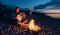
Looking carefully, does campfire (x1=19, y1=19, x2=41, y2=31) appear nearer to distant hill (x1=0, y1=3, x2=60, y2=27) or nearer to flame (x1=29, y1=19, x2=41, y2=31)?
flame (x1=29, y1=19, x2=41, y2=31)

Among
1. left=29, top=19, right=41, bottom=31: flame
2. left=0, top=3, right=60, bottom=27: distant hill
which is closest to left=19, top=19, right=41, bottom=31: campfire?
left=29, top=19, right=41, bottom=31: flame

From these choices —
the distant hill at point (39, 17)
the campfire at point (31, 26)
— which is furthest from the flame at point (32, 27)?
the distant hill at point (39, 17)

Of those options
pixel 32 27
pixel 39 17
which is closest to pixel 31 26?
pixel 32 27

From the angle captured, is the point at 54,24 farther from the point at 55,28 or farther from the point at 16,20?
the point at 16,20

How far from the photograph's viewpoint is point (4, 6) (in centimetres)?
320

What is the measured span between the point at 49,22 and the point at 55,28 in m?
0.13

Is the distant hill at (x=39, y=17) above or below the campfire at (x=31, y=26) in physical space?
above

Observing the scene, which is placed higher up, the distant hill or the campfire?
the distant hill

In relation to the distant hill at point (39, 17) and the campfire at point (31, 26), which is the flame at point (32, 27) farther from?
the distant hill at point (39, 17)

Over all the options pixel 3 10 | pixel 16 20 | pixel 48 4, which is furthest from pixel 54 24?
pixel 3 10

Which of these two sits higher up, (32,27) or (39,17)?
(39,17)

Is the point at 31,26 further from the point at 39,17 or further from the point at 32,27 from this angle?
the point at 39,17

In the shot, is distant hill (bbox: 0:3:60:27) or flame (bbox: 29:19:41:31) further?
distant hill (bbox: 0:3:60:27)

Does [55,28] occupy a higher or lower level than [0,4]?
lower
